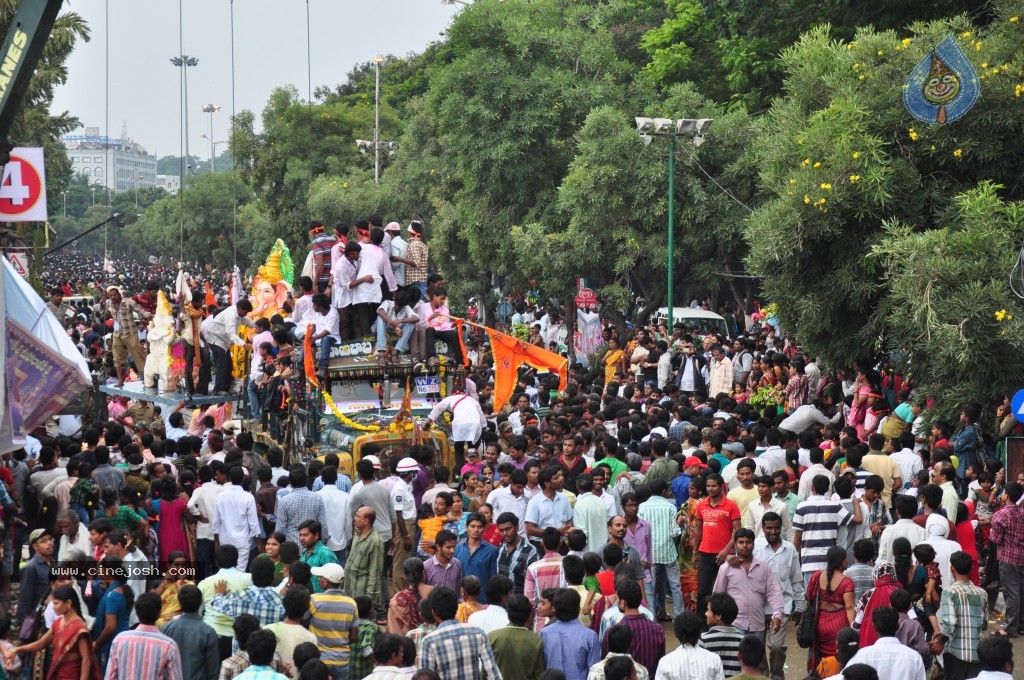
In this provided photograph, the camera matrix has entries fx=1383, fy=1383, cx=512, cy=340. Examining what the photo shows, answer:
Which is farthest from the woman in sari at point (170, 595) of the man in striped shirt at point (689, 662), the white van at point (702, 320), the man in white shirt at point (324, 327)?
the white van at point (702, 320)

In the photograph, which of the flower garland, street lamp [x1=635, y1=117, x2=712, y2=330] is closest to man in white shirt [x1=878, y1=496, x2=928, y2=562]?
the flower garland

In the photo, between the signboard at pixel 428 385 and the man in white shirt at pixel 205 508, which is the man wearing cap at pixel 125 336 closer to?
the signboard at pixel 428 385

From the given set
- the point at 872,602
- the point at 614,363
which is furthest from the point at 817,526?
the point at 614,363

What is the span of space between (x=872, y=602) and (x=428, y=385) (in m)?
8.20

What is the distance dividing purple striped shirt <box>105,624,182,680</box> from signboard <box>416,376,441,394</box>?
862 centimetres

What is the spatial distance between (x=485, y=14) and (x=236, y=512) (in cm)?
2282

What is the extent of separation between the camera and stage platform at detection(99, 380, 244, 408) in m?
18.8

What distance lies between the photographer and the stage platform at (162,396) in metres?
18.8

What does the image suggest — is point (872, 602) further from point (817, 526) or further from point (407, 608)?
point (407, 608)

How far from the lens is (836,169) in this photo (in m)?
17.5

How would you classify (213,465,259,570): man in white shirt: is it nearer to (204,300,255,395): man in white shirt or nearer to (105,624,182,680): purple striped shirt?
(105,624,182,680): purple striped shirt

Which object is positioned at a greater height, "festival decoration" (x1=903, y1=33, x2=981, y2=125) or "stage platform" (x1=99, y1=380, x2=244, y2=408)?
"festival decoration" (x1=903, y1=33, x2=981, y2=125)

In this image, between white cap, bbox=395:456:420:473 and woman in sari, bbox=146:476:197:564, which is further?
white cap, bbox=395:456:420:473

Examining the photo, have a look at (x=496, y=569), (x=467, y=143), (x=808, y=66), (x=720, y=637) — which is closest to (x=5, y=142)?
(x=496, y=569)
